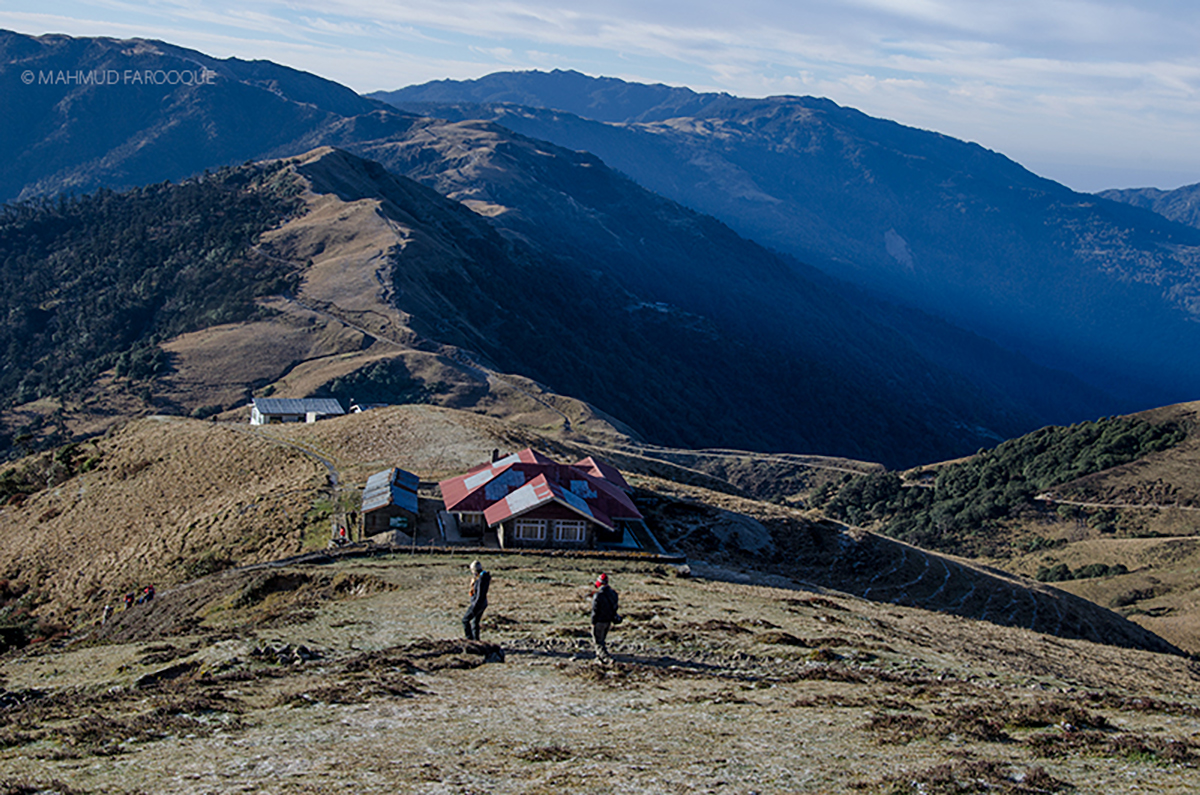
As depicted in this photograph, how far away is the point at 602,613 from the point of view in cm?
2169

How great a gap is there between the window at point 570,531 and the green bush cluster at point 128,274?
107600 millimetres

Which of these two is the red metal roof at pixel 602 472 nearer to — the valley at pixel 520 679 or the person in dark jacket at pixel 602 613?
the valley at pixel 520 679

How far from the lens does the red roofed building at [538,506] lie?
140 feet

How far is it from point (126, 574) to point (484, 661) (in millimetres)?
28787

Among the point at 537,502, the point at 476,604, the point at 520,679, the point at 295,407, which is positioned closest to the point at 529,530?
the point at 537,502

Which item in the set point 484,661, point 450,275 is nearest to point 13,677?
point 484,661

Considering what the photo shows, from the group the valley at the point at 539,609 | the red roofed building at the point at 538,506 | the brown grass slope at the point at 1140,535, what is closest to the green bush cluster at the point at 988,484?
the valley at the point at 539,609

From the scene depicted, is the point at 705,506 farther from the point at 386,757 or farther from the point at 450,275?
the point at 450,275

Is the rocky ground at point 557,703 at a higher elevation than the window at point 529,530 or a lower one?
higher

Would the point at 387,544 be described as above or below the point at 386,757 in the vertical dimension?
below

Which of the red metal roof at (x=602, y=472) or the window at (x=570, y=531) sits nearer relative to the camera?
the window at (x=570, y=531)

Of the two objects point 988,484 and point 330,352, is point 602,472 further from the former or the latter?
point 330,352

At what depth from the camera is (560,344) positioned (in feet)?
589

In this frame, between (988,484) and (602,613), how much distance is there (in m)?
102
